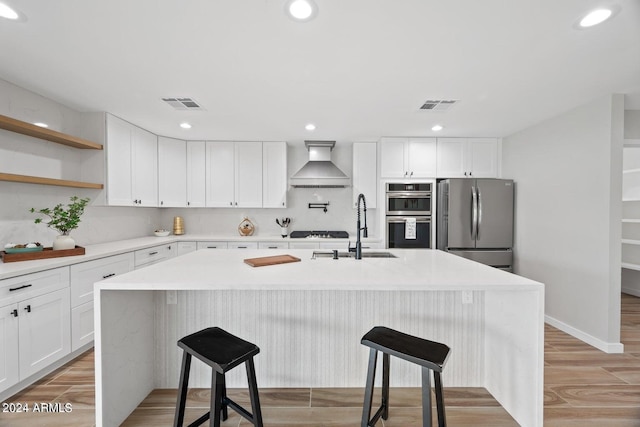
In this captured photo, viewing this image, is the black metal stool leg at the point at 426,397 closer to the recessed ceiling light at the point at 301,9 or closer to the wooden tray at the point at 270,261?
the wooden tray at the point at 270,261

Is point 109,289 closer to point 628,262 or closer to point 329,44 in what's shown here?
point 329,44

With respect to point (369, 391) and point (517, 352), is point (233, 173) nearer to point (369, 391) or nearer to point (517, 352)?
point (369, 391)

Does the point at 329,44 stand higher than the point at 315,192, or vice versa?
the point at 329,44

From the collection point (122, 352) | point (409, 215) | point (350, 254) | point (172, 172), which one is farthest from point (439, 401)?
point (172, 172)

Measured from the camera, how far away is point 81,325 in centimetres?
253

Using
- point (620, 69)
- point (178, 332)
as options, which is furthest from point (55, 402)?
point (620, 69)

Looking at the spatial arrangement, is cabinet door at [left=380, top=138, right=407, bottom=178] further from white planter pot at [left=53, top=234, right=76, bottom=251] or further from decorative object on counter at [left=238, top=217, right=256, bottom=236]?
white planter pot at [left=53, top=234, right=76, bottom=251]

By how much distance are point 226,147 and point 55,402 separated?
3.42 meters

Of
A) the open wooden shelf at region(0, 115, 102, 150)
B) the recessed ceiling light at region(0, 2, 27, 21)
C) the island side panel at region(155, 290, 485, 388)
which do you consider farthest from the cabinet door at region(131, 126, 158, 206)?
the island side panel at region(155, 290, 485, 388)

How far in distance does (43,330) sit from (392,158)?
13.5 ft

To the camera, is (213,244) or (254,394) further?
(213,244)

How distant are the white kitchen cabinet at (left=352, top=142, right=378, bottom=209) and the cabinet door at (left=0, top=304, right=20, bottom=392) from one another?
373 centimetres

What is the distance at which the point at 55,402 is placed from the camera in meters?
1.96

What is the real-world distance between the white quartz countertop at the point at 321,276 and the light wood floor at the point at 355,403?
3.01 ft
